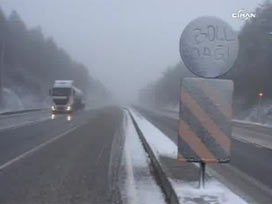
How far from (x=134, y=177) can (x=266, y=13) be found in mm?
76055

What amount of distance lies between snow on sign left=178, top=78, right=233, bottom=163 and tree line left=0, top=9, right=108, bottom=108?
240 feet

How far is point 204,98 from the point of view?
10.1 metres

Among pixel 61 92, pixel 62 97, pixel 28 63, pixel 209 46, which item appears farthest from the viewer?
pixel 28 63

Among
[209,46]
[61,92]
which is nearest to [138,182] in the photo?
[209,46]

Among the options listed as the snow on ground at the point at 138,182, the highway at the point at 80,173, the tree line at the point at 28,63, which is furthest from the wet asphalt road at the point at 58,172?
the tree line at the point at 28,63

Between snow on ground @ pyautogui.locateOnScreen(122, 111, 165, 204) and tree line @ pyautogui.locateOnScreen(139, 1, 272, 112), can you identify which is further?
tree line @ pyautogui.locateOnScreen(139, 1, 272, 112)

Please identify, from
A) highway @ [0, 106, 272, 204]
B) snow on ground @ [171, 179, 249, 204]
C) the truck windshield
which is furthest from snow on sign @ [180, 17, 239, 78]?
the truck windshield

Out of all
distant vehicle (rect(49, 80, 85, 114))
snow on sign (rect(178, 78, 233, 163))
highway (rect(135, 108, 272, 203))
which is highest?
snow on sign (rect(178, 78, 233, 163))

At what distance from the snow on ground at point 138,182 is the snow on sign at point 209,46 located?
2.38m

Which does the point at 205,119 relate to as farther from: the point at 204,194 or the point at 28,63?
the point at 28,63

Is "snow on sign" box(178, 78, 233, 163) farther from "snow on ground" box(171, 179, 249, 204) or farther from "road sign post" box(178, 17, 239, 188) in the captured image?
"snow on ground" box(171, 179, 249, 204)

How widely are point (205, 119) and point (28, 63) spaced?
369 feet

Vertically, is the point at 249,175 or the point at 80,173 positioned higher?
the point at 80,173

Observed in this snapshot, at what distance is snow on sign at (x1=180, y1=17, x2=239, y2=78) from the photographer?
9.88 metres
